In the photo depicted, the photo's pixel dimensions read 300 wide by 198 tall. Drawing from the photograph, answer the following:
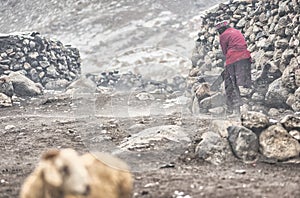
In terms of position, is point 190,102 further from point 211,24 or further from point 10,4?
point 10,4

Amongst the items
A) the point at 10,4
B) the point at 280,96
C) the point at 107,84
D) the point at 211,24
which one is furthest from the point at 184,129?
the point at 10,4

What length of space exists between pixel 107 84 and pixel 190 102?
276cm

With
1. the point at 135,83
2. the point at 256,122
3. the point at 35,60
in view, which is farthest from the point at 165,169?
the point at 35,60

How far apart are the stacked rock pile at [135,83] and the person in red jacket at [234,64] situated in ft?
2.97

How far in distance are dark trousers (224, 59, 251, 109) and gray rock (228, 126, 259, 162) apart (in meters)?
3.17

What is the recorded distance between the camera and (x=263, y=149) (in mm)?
4406

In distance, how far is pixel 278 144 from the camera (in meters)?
4.36

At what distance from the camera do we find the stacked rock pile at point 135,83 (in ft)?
17.1

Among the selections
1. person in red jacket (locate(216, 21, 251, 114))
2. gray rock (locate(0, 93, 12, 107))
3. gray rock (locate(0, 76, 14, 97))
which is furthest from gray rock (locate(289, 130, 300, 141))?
gray rock (locate(0, 76, 14, 97))

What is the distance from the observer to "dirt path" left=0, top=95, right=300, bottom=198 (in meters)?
3.45

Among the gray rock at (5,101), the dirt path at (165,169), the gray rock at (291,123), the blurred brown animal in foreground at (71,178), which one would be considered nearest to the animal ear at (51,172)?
the blurred brown animal in foreground at (71,178)

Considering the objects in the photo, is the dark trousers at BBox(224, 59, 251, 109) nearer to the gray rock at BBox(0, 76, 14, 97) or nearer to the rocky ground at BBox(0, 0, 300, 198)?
the rocky ground at BBox(0, 0, 300, 198)

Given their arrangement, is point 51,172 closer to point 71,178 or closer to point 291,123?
point 71,178

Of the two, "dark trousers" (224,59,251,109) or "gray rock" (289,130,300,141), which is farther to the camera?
"dark trousers" (224,59,251,109)
